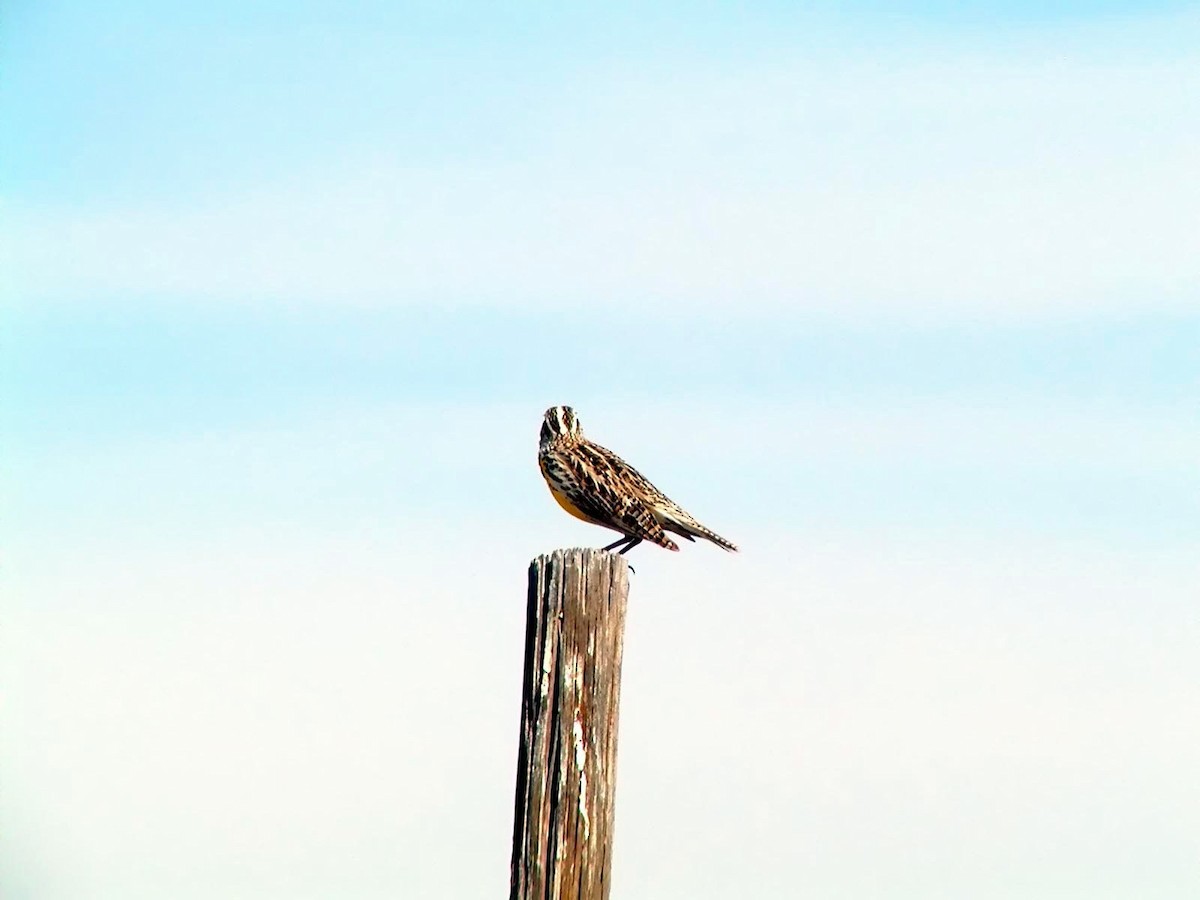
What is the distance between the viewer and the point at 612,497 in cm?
1400

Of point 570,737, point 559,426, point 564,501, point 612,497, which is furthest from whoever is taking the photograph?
point 559,426

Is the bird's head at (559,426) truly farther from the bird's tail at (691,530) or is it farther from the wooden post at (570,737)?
the wooden post at (570,737)

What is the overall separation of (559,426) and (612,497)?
1430mm

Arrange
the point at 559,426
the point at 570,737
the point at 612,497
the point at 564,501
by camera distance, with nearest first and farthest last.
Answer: the point at 570,737, the point at 612,497, the point at 564,501, the point at 559,426

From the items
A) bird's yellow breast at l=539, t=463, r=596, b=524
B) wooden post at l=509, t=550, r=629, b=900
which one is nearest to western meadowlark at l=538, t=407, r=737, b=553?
bird's yellow breast at l=539, t=463, r=596, b=524

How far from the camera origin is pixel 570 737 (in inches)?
308

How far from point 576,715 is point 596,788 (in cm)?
34

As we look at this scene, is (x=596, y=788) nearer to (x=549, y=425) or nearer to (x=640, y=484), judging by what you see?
(x=640, y=484)

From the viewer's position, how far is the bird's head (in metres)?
15.1

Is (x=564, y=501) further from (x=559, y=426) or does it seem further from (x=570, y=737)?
(x=570, y=737)

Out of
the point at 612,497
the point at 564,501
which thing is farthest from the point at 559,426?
the point at 612,497

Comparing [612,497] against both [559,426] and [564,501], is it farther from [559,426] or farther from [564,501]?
[559,426]

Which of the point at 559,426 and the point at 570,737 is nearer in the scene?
the point at 570,737

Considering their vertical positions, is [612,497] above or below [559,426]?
below
